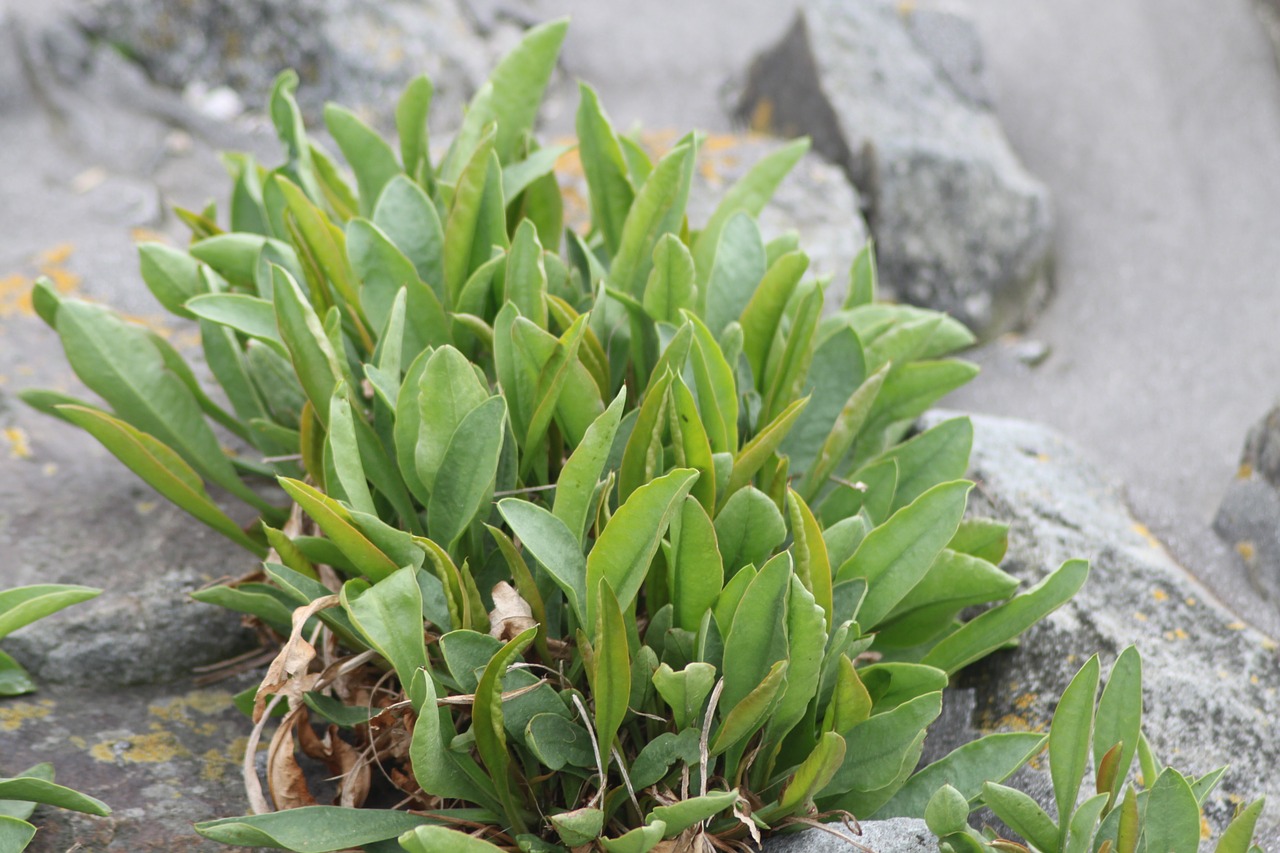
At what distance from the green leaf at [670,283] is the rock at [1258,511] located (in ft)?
3.83

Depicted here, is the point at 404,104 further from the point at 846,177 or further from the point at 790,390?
the point at 846,177

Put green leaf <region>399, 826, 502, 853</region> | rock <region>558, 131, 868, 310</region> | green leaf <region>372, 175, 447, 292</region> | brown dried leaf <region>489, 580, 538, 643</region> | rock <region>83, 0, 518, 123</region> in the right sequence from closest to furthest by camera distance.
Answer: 1. green leaf <region>399, 826, 502, 853</region>
2. brown dried leaf <region>489, 580, 538, 643</region>
3. green leaf <region>372, 175, 447, 292</region>
4. rock <region>558, 131, 868, 310</region>
5. rock <region>83, 0, 518, 123</region>

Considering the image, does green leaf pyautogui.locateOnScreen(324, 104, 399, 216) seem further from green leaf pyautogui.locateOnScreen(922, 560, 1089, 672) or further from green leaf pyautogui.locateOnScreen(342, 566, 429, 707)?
green leaf pyautogui.locateOnScreen(922, 560, 1089, 672)

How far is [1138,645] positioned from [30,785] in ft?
4.80

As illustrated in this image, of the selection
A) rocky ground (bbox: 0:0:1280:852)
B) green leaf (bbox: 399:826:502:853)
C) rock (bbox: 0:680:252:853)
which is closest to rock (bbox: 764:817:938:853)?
rocky ground (bbox: 0:0:1280:852)

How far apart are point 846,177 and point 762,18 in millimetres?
1458

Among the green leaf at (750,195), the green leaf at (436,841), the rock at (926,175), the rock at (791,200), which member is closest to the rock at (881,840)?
the green leaf at (436,841)

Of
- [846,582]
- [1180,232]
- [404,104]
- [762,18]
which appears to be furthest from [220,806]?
[762,18]

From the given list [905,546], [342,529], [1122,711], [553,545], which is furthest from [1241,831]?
[342,529]

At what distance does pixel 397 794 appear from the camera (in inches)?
56.5

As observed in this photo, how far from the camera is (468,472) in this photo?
1315mm

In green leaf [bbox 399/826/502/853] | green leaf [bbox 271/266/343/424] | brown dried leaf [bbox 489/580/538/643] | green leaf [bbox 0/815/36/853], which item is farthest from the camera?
green leaf [bbox 271/266/343/424]

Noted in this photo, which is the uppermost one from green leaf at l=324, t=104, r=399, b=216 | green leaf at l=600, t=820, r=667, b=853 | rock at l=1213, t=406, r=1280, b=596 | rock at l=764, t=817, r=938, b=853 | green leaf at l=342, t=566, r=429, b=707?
green leaf at l=324, t=104, r=399, b=216

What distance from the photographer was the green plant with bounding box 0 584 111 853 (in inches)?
46.1
